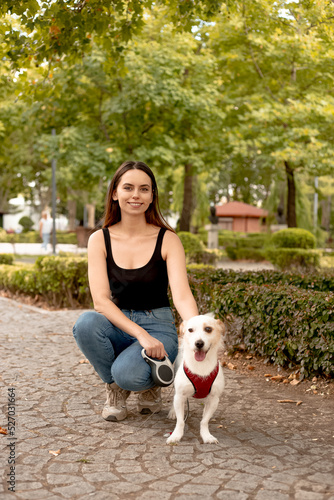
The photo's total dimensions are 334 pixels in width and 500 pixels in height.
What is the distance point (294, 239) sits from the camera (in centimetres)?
2075

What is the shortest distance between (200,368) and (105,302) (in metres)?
0.90

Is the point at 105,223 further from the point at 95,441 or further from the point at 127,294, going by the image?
the point at 95,441

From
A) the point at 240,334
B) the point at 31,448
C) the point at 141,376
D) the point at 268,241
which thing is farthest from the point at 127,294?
the point at 268,241

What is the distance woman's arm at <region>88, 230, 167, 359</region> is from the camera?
3770 mm

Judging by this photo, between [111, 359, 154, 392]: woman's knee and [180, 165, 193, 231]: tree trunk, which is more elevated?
[180, 165, 193, 231]: tree trunk

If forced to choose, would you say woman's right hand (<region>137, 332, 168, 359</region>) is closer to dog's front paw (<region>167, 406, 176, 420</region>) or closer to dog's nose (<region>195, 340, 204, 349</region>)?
dog's nose (<region>195, 340, 204, 349</region>)

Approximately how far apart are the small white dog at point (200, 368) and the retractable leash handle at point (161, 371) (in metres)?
0.07

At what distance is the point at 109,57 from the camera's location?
7.76 meters

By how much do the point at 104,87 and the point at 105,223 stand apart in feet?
45.3

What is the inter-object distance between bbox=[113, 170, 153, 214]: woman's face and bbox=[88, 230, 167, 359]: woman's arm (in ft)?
1.09

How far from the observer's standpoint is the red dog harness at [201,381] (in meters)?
3.59

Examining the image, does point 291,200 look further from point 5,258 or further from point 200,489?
point 200,489

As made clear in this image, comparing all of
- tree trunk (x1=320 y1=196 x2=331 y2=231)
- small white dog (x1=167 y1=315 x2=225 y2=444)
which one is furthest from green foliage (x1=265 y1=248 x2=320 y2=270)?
tree trunk (x1=320 y1=196 x2=331 y2=231)

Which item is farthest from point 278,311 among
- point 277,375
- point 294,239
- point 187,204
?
point 187,204
